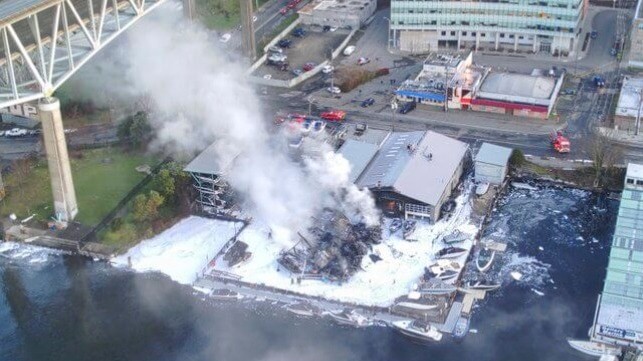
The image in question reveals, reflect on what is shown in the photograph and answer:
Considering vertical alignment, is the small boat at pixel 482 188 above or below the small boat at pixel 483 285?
above

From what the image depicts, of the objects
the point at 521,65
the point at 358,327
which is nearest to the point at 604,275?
the point at 358,327

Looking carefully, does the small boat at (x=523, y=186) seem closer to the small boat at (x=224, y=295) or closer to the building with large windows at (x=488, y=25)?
the small boat at (x=224, y=295)

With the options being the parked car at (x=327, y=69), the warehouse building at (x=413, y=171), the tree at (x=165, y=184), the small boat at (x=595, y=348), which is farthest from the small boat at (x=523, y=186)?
the parked car at (x=327, y=69)

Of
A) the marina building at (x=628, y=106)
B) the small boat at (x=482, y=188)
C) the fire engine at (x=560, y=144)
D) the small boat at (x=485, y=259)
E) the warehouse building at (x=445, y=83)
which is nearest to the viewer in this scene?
the small boat at (x=485, y=259)

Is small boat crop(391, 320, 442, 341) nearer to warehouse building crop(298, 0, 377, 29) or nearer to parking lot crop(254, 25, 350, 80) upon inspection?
parking lot crop(254, 25, 350, 80)

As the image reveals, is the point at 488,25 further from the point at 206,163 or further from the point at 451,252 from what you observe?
the point at 206,163

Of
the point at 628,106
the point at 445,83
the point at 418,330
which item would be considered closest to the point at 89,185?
the point at 418,330
